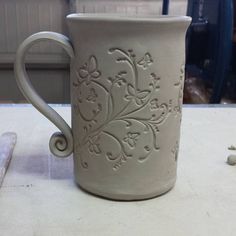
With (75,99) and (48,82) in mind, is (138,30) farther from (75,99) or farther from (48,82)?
(48,82)

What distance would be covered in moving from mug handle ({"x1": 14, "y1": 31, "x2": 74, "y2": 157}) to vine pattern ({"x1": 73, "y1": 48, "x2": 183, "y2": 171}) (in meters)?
0.03

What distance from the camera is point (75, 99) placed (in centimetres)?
41

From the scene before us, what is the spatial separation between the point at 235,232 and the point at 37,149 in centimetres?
28

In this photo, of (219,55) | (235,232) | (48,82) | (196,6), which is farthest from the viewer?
(48,82)

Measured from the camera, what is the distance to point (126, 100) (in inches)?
14.8

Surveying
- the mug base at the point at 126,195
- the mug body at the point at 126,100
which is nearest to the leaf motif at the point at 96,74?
the mug body at the point at 126,100

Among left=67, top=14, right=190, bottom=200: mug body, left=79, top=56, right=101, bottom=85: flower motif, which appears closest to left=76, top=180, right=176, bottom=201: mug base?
left=67, top=14, right=190, bottom=200: mug body

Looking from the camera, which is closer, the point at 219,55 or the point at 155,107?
the point at 155,107

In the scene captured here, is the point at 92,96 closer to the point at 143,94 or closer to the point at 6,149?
the point at 143,94

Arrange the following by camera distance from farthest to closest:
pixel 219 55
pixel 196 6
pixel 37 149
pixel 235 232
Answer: pixel 196 6 < pixel 219 55 < pixel 37 149 < pixel 235 232


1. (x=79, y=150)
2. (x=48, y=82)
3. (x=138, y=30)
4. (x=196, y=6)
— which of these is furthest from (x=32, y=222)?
(x=48, y=82)

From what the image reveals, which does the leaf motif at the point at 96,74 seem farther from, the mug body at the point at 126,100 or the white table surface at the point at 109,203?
the white table surface at the point at 109,203

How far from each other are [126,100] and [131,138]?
4 cm

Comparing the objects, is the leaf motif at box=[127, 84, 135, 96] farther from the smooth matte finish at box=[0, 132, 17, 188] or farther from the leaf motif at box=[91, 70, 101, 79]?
the smooth matte finish at box=[0, 132, 17, 188]
